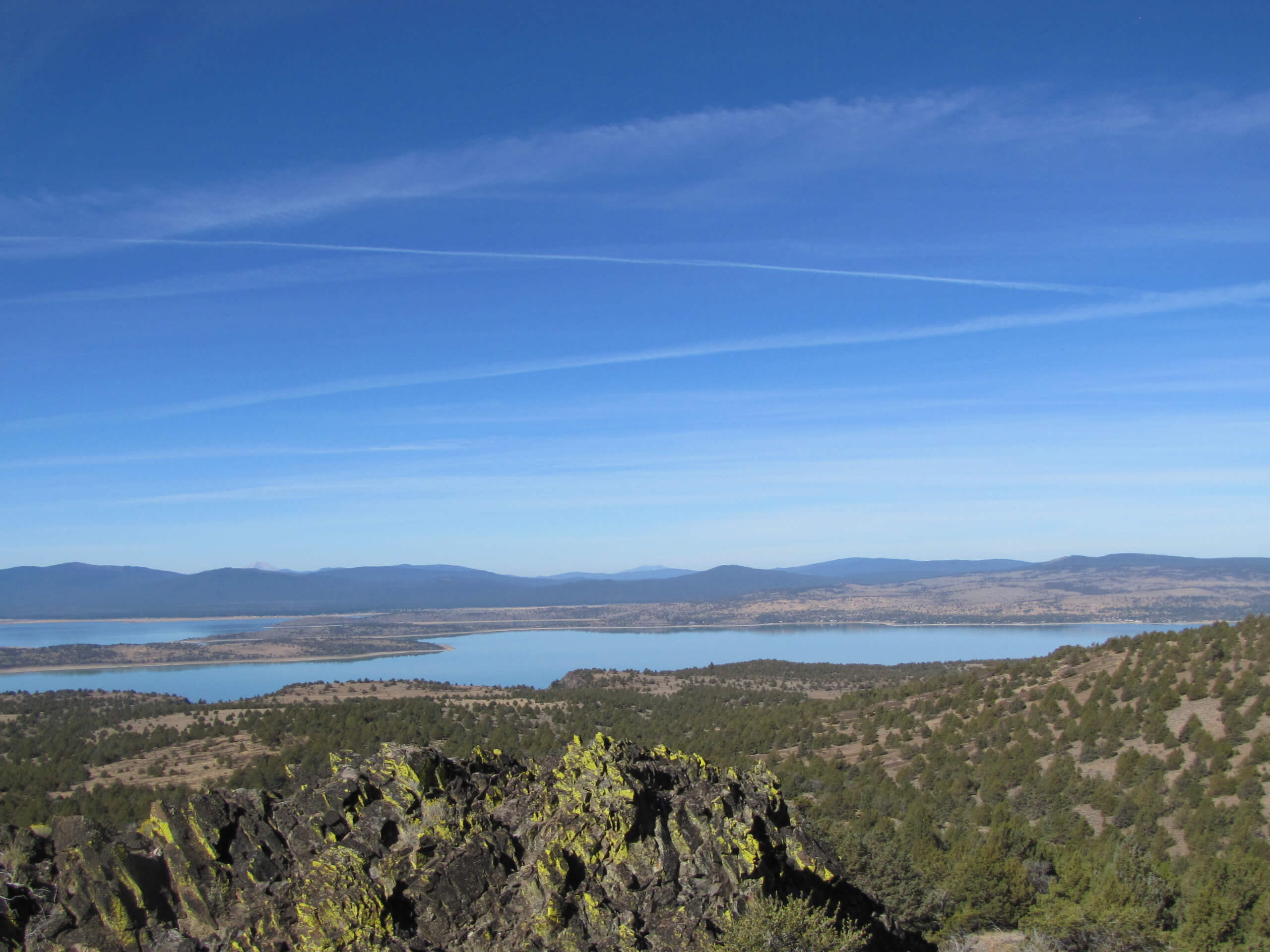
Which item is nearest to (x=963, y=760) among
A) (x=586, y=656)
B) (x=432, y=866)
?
(x=432, y=866)

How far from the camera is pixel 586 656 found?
147m

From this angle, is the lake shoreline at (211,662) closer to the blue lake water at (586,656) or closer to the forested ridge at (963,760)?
the blue lake water at (586,656)

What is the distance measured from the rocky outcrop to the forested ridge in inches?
104

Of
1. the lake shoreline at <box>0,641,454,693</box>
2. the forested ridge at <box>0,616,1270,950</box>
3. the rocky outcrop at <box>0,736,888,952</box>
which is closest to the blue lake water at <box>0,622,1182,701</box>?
the lake shoreline at <box>0,641,454,693</box>

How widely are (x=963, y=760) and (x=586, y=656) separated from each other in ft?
379

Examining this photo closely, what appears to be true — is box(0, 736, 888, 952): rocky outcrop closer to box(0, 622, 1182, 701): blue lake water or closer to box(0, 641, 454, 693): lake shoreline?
box(0, 622, 1182, 701): blue lake water

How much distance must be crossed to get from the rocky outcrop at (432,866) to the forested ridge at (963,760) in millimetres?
2649

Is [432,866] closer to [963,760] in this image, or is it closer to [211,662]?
[963,760]

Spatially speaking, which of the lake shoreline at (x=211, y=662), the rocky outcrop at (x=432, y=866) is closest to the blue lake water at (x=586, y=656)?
the lake shoreline at (x=211, y=662)

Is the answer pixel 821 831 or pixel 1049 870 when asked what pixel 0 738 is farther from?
pixel 1049 870

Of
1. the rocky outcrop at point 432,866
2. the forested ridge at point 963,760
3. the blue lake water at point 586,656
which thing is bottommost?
the blue lake water at point 586,656

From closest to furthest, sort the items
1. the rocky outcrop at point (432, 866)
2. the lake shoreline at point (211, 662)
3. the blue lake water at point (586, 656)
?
the rocky outcrop at point (432, 866)
the blue lake water at point (586, 656)
the lake shoreline at point (211, 662)

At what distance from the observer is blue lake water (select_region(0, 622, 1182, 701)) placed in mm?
113938

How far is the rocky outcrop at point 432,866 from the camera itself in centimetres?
1234
